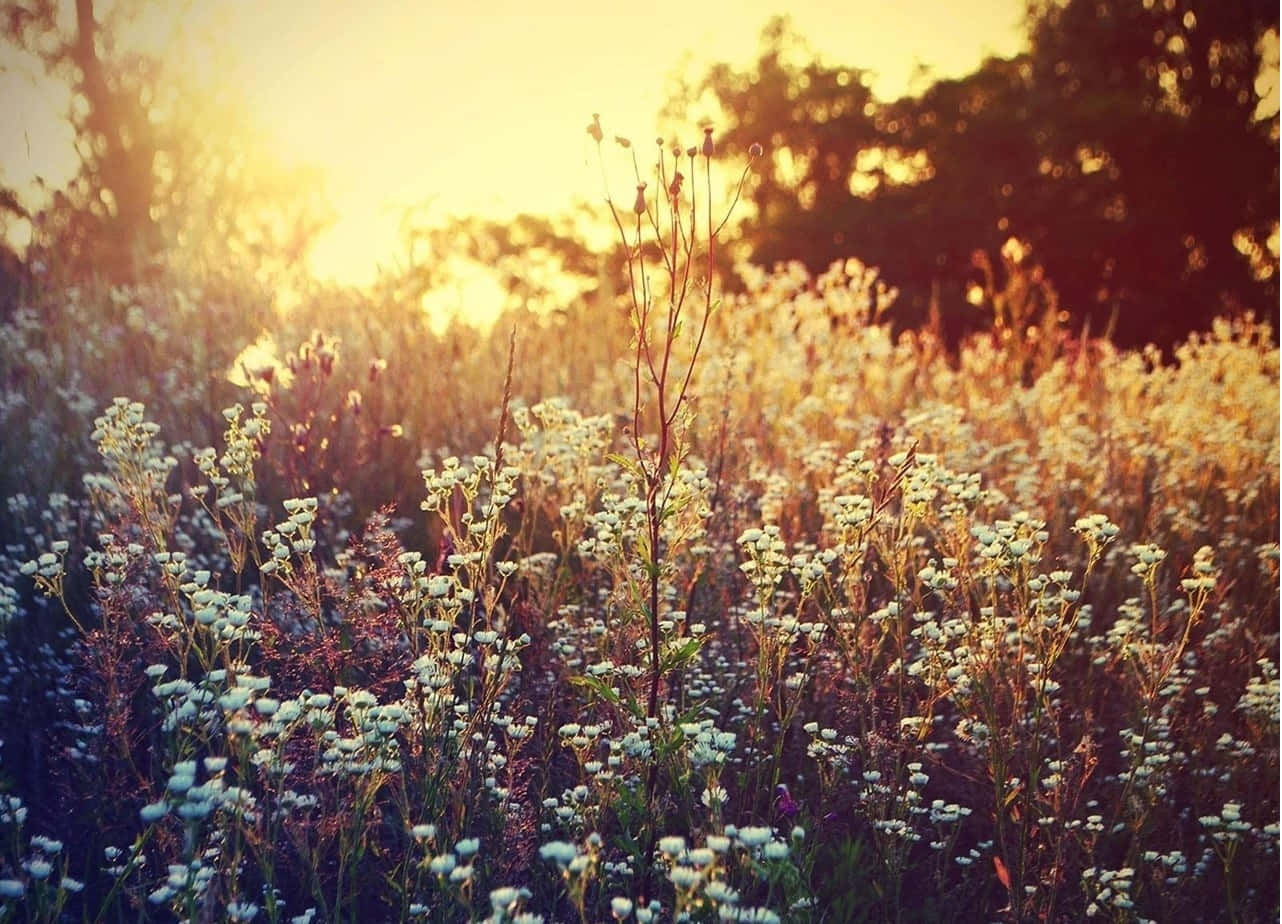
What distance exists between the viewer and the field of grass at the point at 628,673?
1831mm

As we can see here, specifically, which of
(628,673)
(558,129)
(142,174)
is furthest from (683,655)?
(142,174)

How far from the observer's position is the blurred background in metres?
3.75

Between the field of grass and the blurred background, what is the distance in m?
1.02

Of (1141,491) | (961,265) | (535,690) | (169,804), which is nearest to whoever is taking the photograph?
(169,804)

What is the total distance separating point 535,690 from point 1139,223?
6.04 m

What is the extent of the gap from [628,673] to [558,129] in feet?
8.38

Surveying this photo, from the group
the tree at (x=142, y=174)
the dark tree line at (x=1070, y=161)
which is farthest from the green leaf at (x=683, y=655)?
the tree at (x=142, y=174)

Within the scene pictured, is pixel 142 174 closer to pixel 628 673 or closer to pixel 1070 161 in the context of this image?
pixel 628 673

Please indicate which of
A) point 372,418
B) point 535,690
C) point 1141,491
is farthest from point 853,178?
point 535,690

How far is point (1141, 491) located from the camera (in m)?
4.09

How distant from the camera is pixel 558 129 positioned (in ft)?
12.6

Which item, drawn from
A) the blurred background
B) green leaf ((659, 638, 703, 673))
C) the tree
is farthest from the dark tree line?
green leaf ((659, 638, 703, 673))

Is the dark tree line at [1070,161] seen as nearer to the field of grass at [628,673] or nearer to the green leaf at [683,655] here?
the field of grass at [628,673]

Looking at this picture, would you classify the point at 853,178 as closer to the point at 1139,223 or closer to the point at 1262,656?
the point at 1139,223
